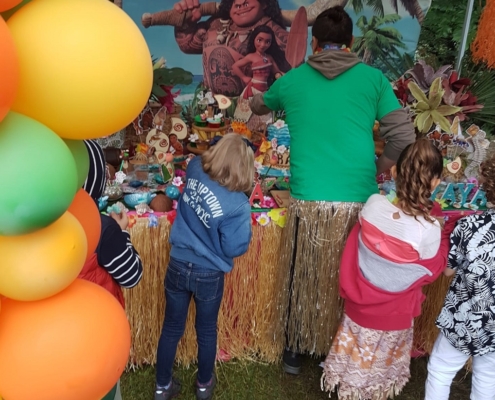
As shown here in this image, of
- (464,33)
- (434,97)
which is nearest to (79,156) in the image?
(434,97)

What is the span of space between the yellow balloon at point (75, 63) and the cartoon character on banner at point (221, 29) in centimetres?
231

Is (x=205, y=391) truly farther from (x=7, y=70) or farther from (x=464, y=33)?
(x=464, y=33)

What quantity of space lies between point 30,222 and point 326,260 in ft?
5.03

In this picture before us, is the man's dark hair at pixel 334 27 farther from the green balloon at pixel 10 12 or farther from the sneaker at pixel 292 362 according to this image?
the sneaker at pixel 292 362

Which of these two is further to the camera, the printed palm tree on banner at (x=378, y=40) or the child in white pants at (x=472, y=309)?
the printed palm tree on banner at (x=378, y=40)

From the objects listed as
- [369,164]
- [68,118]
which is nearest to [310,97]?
[369,164]

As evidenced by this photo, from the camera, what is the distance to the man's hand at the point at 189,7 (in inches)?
116

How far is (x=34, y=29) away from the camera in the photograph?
2.34 feet

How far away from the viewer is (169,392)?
6.70 ft

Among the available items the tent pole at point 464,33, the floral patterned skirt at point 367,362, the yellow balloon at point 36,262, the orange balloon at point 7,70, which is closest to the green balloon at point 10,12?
the orange balloon at point 7,70

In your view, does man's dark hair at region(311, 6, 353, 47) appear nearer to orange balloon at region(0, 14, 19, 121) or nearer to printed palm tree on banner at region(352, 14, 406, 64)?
orange balloon at region(0, 14, 19, 121)

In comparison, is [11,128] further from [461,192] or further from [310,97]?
[461,192]

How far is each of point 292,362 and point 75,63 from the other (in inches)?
74.1

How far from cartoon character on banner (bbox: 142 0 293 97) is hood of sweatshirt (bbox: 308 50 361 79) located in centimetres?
133
